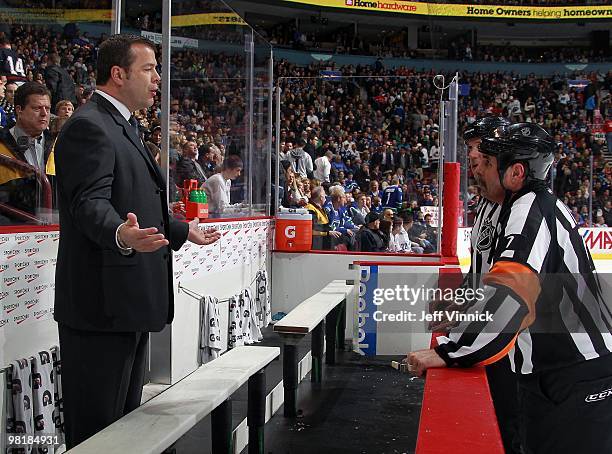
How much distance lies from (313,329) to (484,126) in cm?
315

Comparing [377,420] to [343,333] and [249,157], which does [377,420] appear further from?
[249,157]

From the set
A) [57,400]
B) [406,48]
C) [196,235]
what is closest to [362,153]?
[57,400]

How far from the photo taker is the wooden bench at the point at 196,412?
2229 mm

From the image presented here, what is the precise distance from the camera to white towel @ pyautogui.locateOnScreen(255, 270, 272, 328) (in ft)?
24.6

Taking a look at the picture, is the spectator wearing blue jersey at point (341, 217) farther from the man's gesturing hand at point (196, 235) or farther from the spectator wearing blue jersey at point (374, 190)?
the man's gesturing hand at point (196, 235)

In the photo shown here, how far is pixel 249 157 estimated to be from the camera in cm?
761

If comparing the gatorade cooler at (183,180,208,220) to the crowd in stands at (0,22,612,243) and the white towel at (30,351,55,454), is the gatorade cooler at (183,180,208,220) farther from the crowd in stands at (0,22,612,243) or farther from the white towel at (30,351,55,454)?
the white towel at (30,351,55,454)

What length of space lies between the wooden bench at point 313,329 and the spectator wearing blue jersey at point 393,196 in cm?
104

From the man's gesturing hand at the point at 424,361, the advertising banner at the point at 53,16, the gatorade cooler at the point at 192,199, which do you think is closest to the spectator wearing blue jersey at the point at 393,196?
the gatorade cooler at the point at 192,199

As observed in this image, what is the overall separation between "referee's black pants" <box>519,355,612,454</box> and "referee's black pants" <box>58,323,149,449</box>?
1.26m

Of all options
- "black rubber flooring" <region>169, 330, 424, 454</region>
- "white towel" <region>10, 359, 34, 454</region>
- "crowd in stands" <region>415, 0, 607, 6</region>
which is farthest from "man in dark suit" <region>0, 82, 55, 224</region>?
"crowd in stands" <region>415, 0, 607, 6</region>

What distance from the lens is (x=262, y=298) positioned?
7.62m

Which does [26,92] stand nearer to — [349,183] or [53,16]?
[53,16]

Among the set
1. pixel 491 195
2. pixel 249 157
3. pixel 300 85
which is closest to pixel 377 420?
pixel 491 195
